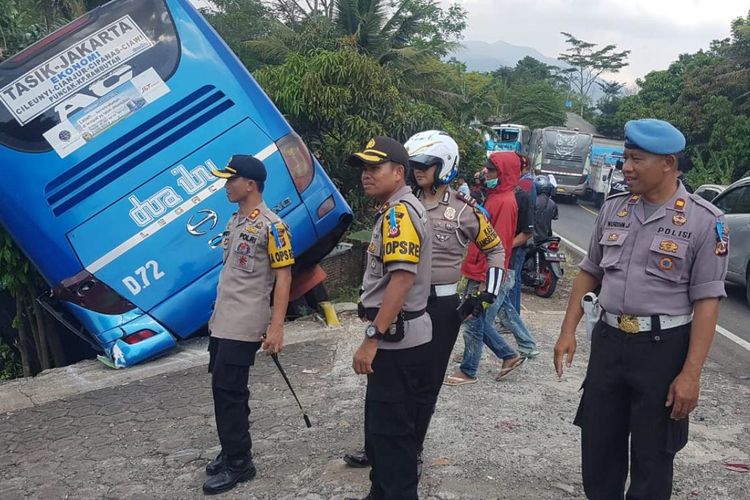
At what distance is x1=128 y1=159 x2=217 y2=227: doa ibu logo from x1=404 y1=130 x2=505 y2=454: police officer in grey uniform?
7.05 feet

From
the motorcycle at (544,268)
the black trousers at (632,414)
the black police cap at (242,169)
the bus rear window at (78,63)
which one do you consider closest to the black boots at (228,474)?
the black police cap at (242,169)

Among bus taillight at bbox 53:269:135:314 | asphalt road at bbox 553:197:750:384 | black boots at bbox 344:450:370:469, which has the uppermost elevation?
bus taillight at bbox 53:269:135:314

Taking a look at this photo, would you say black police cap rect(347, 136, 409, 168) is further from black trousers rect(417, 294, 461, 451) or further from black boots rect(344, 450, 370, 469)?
black boots rect(344, 450, 370, 469)

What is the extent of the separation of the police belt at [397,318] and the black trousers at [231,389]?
77 centimetres

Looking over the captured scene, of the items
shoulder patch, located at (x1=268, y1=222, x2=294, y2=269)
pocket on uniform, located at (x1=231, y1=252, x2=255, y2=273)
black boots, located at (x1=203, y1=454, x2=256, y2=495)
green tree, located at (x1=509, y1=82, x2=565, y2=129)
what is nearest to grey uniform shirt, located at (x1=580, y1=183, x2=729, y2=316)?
shoulder patch, located at (x1=268, y1=222, x2=294, y2=269)

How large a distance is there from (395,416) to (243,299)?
38.6 inches

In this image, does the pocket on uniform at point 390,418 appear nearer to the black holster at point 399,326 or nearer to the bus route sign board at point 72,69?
the black holster at point 399,326

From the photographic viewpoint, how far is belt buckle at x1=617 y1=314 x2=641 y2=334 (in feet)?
7.74

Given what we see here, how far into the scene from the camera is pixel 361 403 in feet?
13.4

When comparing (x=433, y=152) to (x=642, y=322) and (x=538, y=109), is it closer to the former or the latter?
(x=642, y=322)

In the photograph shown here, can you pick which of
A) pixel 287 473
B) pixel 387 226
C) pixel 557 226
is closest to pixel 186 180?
pixel 287 473

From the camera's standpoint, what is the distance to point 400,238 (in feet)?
7.85

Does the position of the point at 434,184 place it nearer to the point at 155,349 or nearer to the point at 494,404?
the point at 494,404

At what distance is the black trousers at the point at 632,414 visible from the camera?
233 centimetres
